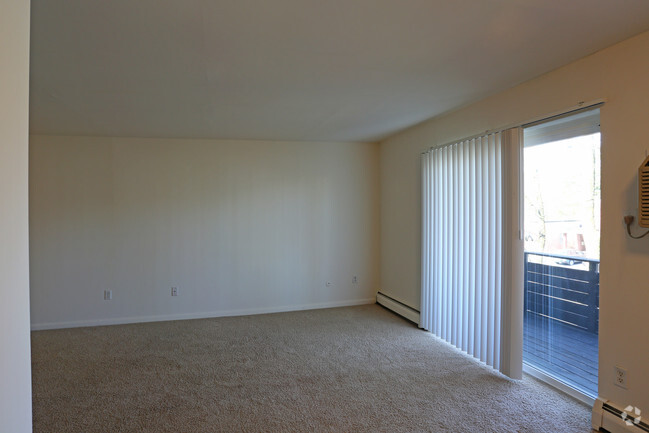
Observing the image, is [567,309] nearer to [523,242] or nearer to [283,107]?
[523,242]

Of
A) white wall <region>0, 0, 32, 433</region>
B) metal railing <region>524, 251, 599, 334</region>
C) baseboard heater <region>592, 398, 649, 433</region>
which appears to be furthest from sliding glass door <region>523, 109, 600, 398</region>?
white wall <region>0, 0, 32, 433</region>

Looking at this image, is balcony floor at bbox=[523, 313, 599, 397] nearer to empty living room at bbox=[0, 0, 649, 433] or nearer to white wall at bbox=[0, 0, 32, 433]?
empty living room at bbox=[0, 0, 649, 433]

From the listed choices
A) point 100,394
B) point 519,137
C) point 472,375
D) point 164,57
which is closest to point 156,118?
point 164,57

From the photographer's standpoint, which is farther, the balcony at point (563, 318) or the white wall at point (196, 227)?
the white wall at point (196, 227)

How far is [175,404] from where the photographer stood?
304 cm

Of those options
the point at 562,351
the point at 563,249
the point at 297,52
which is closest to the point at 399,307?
the point at 562,351

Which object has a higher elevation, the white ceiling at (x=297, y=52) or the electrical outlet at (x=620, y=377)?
the white ceiling at (x=297, y=52)

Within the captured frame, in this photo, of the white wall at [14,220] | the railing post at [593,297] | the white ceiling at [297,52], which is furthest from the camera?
the railing post at [593,297]

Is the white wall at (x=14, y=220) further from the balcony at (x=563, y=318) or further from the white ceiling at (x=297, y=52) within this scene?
the balcony at (x=563, y=318)

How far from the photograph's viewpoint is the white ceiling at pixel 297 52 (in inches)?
80.7

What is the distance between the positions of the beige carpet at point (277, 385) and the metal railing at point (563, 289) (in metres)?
0.59

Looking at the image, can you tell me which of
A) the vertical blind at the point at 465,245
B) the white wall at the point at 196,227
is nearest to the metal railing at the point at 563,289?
the vertical blind at the point at 465,245

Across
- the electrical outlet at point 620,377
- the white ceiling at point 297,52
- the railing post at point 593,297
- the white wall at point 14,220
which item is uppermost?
the white ceiling at point 297,52

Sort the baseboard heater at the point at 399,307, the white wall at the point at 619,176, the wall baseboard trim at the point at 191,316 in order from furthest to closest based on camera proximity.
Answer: the wall baseboard trim at the point at 191,316
the baseboard heater at the point at 399,307
the white wall at the point at 619,176
